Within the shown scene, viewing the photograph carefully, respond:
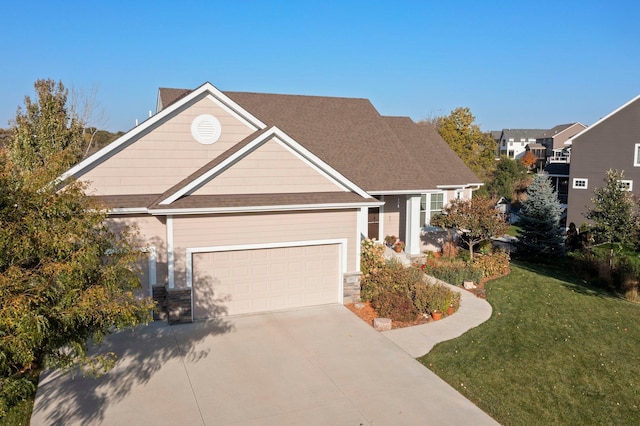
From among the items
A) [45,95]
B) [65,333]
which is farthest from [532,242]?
[45,95]

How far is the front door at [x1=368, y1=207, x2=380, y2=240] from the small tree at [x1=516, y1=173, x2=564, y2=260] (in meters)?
7.06

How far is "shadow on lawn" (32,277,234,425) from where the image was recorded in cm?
854

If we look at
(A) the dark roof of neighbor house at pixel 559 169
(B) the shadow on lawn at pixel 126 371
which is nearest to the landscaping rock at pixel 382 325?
(B) the shadow on lawn at pixel 126 371

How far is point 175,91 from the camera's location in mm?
19922

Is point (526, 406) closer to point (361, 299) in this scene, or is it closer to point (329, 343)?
point (329, 343)

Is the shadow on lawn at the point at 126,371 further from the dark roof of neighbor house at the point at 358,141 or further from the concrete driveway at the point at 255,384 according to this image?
the dark roof of neighbor house at the point at 358,141

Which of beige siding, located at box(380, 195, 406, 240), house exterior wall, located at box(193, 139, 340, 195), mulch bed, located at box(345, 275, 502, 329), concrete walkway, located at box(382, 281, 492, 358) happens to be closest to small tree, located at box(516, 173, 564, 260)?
beige siding, located at box(380, 195, 406, 240)

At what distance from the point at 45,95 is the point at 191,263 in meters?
14.4

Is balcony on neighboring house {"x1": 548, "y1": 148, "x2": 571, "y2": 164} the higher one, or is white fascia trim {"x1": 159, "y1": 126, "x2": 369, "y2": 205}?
balcony on neighboring house {"x1": 548, "y1": 148, "x2": 571, "y2": 164}

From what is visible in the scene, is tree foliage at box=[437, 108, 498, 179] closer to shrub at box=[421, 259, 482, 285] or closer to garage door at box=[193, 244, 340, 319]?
shrub at box=[421, 259, 482, 285]

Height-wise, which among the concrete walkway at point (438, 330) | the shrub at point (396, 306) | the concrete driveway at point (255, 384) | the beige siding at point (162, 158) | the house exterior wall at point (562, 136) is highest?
the house exterior wall at point (562, 136)

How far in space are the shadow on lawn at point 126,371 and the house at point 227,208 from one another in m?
0.63

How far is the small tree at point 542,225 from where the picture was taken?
70.9ft

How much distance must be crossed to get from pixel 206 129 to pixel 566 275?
15.6 m
